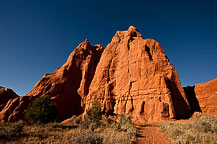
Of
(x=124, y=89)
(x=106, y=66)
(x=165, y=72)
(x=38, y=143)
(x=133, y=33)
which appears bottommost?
(x=38, y=143)

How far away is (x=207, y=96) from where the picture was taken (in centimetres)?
2553

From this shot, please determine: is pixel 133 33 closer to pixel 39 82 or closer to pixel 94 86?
pixel 94 86

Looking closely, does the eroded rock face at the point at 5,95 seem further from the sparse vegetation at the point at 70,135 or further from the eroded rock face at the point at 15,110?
the sparse vegetation at the point at 70,135

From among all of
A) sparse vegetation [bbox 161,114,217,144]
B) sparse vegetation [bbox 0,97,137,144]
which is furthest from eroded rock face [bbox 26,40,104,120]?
sparse vegetation [bbox 161,114,217,144]

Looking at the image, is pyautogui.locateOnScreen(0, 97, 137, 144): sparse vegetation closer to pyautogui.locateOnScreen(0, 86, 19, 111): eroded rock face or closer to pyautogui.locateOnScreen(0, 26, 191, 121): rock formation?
pyautogui.locateOnScreen(0, 26, 191, 121): rock formation

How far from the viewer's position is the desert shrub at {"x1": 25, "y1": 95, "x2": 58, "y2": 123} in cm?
1630

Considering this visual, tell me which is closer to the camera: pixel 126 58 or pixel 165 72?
pixel 165 72

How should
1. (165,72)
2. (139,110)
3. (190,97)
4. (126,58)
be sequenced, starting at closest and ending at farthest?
(139,110) < (165,72) < (190,97) < (126,58)

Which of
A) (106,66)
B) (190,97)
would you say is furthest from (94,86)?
(190,97)

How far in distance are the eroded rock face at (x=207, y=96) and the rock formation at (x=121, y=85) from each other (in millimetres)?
5367

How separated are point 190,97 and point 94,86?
24653 mm

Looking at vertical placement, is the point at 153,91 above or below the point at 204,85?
below

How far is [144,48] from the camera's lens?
2942 cm

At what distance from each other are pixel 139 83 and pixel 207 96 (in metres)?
15.1
